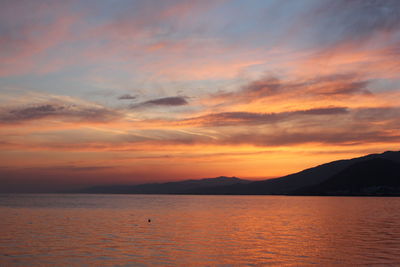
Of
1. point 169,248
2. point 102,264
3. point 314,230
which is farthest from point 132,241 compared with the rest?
point 314,230

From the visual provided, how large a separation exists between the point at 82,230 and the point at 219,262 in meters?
31.9

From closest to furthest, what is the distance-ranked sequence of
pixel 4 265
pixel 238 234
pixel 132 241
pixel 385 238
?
pixel 4 265
pixel 132 241
pixel 385 238
pixel 238 234

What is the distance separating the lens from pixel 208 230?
6419cm

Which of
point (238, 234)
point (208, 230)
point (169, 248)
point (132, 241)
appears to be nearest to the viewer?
point (169, 248)

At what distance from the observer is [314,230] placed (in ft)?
214

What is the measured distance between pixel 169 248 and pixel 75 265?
12.4 metres

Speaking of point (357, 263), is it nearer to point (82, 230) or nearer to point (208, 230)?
point (208, 230)

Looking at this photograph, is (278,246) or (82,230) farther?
(82,230)

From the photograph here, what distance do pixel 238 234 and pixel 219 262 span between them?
2211cm

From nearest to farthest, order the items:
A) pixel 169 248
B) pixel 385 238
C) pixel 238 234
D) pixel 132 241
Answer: pixel 169 248 → pixel 132 241 → pixel 385 238 → pixel 238 234

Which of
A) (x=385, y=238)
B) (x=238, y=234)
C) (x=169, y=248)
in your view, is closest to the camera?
(x=169, y=248)

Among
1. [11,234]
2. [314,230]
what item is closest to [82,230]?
[11,234]

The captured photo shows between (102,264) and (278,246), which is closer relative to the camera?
(102,264)

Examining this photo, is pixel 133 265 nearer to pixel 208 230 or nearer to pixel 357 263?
pixel 357 263
